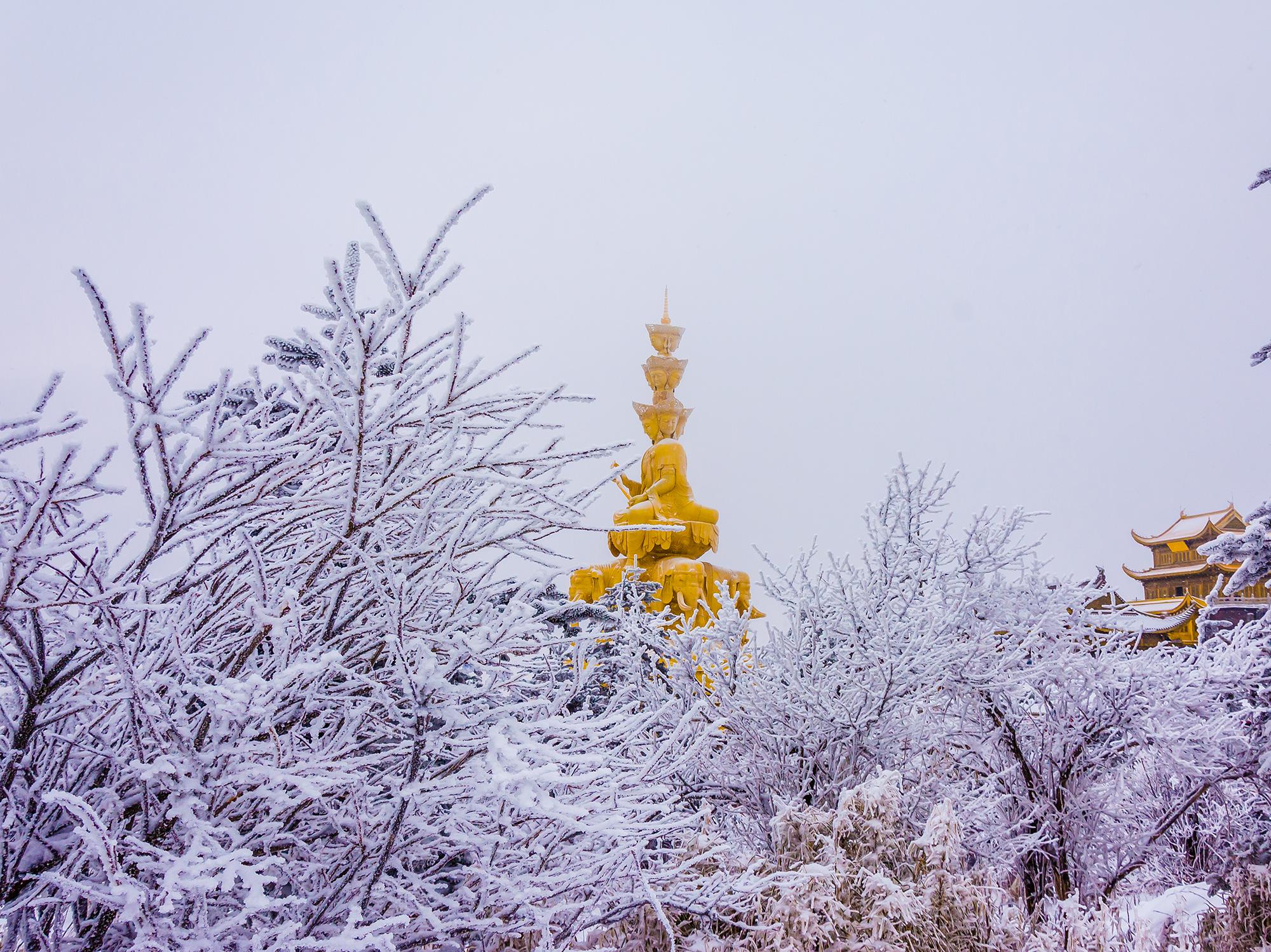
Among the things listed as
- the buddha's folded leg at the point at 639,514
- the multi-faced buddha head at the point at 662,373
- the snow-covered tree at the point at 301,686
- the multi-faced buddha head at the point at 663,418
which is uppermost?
the multi-faced buddha head at the point at 662,373

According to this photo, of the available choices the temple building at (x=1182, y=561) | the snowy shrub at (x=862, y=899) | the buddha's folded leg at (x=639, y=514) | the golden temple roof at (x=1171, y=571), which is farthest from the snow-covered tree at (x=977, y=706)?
the golden temple roof at (x=1171, y=571)

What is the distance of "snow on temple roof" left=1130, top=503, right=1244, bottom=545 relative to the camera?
109ft

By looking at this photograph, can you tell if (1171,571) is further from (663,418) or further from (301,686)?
(301,686)

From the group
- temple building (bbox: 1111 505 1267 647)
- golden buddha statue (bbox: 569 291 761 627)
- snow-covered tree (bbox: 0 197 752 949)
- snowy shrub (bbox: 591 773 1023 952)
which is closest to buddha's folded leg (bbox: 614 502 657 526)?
golden buddha statue (bbox: 569 291 761 627)

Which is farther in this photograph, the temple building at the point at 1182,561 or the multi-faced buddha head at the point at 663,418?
the temple building at the point at 1182,561

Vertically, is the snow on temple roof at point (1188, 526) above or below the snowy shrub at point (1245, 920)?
above

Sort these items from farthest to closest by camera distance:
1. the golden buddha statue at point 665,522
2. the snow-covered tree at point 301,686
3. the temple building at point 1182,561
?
the temple building at point 1182,561 → the golden buddha statue at point 665,522 → the snow-covered tree at point 301,686

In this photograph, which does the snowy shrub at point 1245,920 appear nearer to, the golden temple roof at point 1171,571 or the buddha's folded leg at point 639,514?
the buddha's folded leg at point 639,514

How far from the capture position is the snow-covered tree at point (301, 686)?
221 cm

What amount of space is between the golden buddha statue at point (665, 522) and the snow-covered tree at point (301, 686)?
9231 millimetres

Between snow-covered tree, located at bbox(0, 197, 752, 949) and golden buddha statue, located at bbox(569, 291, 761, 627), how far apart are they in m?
9.23

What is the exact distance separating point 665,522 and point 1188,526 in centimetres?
2902

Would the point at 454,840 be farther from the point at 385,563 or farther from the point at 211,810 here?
the point at 385,563

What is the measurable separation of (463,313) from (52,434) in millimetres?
1092
